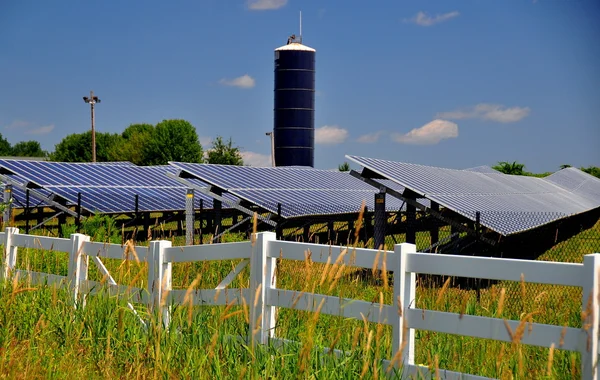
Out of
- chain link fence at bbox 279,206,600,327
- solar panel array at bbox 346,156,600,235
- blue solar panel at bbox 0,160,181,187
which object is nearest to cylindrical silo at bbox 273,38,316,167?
blue solar panel at bbox 0,160,181,187

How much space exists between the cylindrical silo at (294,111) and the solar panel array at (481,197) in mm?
30682

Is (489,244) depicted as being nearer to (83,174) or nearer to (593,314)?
(593,314)

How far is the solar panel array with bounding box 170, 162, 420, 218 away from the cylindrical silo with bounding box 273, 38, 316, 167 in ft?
96.0

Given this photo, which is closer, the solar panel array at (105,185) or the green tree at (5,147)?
the solar panel array at (105,185)

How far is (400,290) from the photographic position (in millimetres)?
5375

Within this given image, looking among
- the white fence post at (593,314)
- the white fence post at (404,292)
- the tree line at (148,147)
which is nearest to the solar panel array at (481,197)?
the white fence post at (404,292)

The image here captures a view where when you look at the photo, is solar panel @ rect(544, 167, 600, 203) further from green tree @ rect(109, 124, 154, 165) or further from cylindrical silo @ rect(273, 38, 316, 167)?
green tree @ rect(109, 124, 154, 165)

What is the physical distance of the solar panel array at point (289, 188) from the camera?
2012 cm

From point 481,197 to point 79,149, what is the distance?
8133 centimetres

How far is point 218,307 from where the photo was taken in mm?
7285

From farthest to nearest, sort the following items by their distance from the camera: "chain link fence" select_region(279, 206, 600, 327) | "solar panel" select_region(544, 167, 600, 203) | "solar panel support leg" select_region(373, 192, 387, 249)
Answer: "solar panel" select_region(544, 167, 600, 203)
"solar panel support leg" select_region(373, 192, 387, 249)
"chain link fence" select_region(279, 206, 600, 327)

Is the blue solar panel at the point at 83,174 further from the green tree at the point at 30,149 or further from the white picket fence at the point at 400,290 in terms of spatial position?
the green tree at the point at 30,149

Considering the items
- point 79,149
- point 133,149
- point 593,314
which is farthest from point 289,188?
point 79,149

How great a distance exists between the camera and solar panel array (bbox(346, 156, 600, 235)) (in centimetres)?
1583
